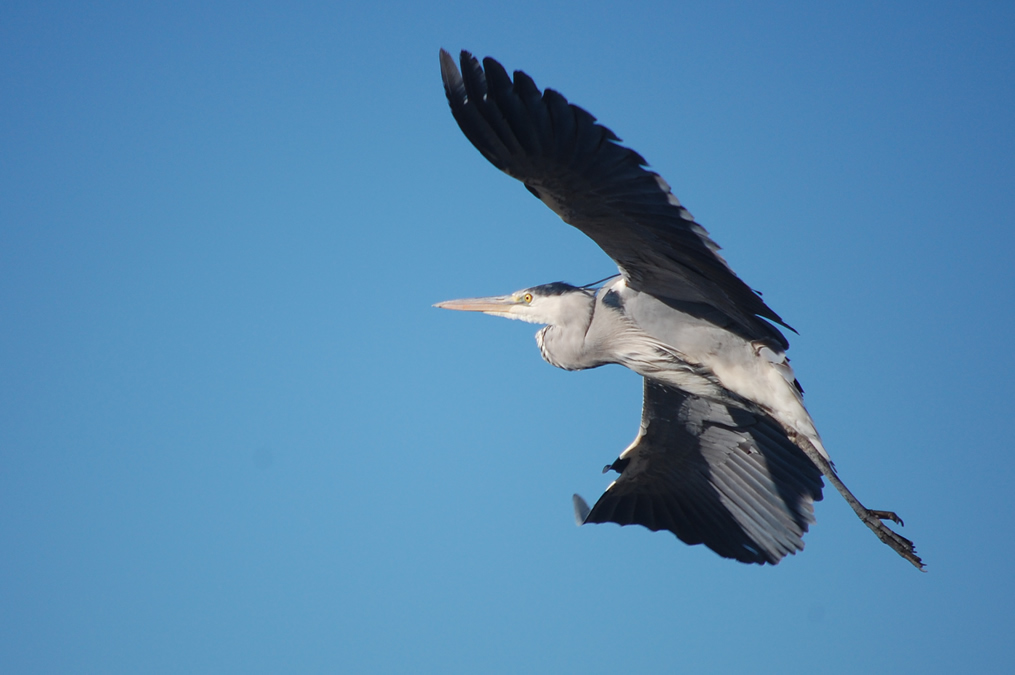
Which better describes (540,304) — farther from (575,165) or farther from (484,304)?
(575,165)

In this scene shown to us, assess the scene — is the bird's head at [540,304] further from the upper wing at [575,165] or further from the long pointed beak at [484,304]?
the upper wing at [575,165]

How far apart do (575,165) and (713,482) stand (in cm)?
383

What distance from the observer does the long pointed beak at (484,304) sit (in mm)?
6730

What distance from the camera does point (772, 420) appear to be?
19.9 feet

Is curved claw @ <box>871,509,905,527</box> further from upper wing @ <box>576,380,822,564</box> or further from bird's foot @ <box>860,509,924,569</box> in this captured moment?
upper wing @ <box>576,380,822,564</box>

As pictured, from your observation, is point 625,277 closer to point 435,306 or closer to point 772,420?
point 772,420

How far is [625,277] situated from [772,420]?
1.54 meters

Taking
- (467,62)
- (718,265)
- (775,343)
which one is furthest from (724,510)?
(467,62)

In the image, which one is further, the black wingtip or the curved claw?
the black wingtip

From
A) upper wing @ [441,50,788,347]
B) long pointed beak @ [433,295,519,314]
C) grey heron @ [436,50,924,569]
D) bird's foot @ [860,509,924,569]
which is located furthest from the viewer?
long pointed beak @ [433,295,519,314]

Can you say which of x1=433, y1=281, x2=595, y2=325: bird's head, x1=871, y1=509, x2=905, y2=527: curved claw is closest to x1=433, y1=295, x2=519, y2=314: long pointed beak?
x1=433, y1=281, x2=595, y2=325: bird's head

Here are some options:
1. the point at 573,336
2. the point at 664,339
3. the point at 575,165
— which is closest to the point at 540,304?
the point at 573,336

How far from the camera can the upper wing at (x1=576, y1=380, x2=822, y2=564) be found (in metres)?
6.90

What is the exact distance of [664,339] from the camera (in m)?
5.79
